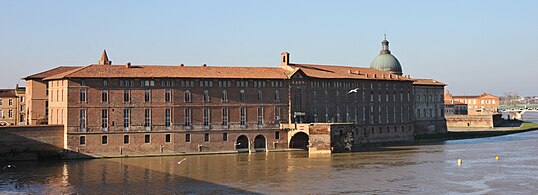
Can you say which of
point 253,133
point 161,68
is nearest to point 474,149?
point 253,133

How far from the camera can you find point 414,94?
126562 mm

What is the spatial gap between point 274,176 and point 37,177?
75.9 ft

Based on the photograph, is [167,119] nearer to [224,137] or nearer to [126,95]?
[126,95]

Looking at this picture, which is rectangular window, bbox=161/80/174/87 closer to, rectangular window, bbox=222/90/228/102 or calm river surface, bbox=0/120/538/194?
rectangular window, bbox=222/90/228/102

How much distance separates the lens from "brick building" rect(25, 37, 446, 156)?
80.4 metres

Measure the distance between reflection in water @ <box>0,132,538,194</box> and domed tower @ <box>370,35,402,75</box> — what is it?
45800mm

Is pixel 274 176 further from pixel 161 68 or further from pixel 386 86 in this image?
pixel 386 86

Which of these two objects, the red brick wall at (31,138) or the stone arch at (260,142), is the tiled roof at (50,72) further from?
the stone arch at (260,142)

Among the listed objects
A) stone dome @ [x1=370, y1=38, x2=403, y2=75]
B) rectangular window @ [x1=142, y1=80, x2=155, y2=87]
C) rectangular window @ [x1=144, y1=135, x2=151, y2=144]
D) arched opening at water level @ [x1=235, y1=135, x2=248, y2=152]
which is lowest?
arched opening at water level @ [x1=235, y1=135, x2=248, y2=152]

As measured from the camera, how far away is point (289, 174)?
206 feet

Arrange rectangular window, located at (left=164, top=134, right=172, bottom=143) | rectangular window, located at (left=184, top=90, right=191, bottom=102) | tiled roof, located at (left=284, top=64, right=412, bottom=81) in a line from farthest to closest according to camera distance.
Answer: tiled roof, located at (left=284, top=64, right=412, bottom=81)
rectangular window, located at (left=184, top=90, right=191, bottom=102)
rectangular window, located at (left=164, top=134, right=172, bottom=143)

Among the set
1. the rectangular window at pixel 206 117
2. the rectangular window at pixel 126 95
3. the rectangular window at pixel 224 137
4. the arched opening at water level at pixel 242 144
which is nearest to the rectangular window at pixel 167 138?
the rectangular window at pixel 206 117

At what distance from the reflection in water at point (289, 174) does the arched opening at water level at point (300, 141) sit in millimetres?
5546

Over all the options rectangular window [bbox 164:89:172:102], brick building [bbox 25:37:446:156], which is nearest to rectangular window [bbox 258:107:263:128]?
brick building [bbox 25:37:446:156]
